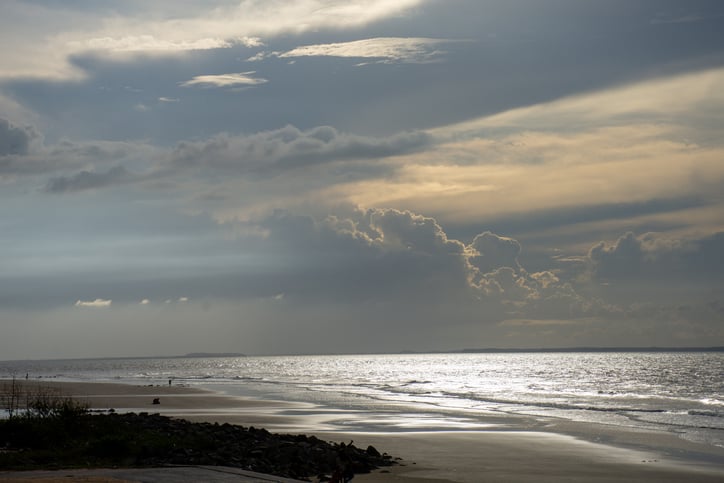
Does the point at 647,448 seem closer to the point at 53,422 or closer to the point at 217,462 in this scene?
the point at 217,462

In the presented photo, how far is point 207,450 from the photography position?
2312cm

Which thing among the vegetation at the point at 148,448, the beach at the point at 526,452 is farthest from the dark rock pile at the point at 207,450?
the beach at the point at 526,452

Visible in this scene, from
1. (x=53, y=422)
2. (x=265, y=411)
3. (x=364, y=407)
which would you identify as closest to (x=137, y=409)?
(x=265, y=411)

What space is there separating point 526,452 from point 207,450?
13.2 metres

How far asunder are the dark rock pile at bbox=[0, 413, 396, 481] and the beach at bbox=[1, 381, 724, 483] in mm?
1278

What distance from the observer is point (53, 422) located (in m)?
25.2

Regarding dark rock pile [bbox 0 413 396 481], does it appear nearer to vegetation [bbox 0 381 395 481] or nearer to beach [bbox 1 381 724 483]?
vegetation [bbox 0 381 395 481]

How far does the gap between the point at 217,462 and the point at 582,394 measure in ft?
204

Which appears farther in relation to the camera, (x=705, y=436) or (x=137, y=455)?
(x=705, y=436)

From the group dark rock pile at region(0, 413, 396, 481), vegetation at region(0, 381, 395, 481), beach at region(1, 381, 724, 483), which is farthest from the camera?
beach at region(1, 381, 724, 483)

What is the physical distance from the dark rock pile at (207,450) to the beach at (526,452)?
50.3 inches

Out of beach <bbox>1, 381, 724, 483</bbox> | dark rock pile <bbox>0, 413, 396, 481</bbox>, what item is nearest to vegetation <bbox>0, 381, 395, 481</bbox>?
dark rock pile <bbox>0, 413, 396, 481</bbox>

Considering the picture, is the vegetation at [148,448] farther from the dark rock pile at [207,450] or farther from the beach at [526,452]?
the beach at [526,452]

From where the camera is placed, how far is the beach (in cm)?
2466
